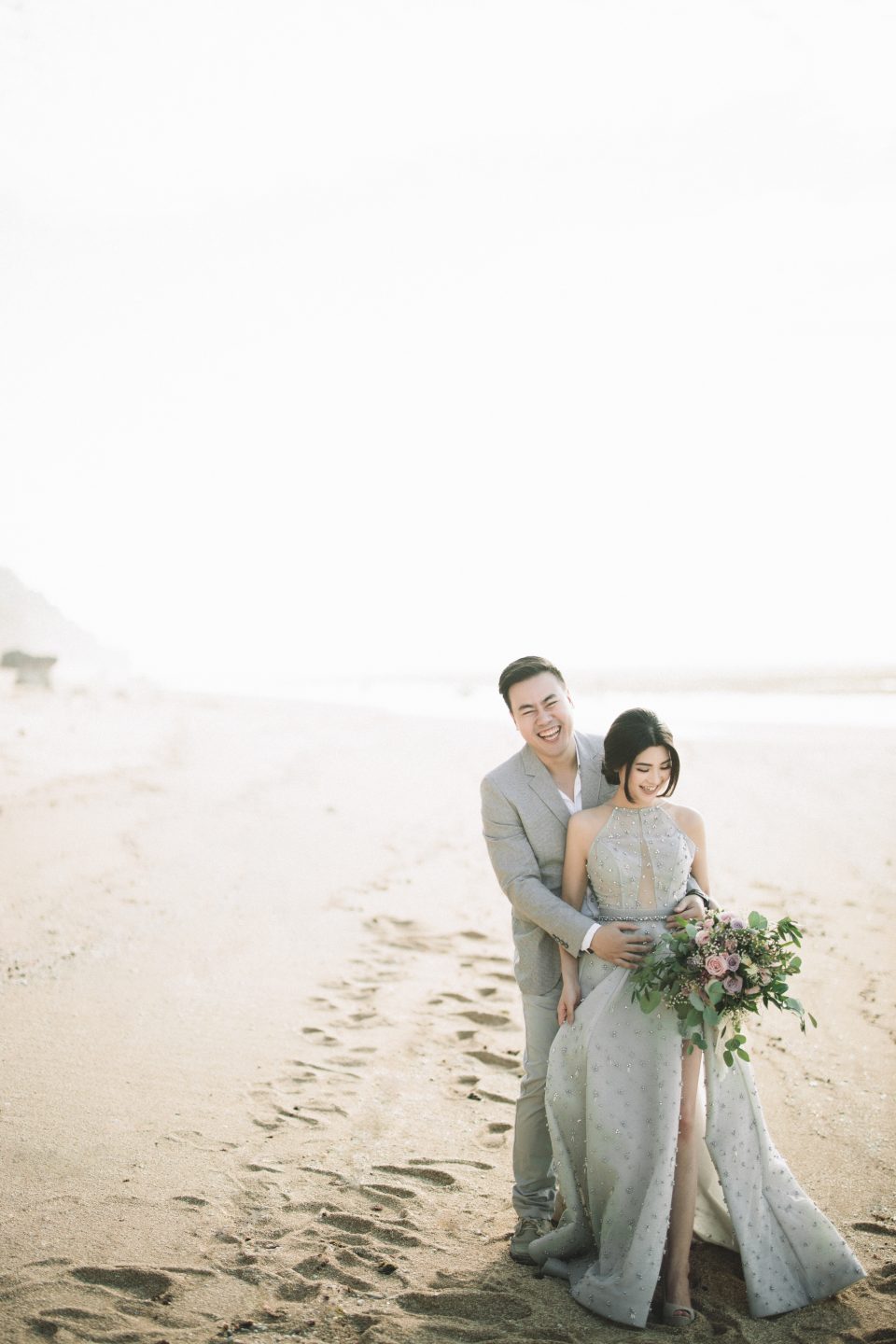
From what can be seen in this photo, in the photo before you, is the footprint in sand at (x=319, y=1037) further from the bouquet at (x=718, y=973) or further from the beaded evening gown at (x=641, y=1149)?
the bouquet at (x=718, y=973)

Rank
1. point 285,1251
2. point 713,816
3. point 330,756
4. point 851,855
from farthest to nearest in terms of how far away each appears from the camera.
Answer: point 330,756 → point 713,816 → point 851,855 → point 285,1251

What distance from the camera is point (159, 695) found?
3388 cm

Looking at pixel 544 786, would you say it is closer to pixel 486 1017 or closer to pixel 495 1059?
pixel 495 1059

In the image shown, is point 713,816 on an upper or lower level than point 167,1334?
upper

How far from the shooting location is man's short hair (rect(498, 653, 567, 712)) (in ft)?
13.6

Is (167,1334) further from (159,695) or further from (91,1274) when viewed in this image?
(159,695)

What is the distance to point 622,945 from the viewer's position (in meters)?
3.77

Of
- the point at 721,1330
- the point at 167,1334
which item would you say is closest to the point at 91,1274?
the point at 167,1334

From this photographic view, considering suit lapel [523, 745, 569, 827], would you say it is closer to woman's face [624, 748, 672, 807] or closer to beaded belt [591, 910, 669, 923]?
woman's face [624, 748, 672, 807]

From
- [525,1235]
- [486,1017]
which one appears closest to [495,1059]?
[486,1017]

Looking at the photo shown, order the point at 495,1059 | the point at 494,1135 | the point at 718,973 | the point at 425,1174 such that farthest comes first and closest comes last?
the point at 495,1059, the point at 494,1135, the point at 425,1174, the point at 718,973

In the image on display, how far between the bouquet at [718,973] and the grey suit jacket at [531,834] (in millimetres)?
624

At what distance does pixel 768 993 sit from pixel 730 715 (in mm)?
24832

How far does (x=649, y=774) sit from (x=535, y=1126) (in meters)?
1.62
